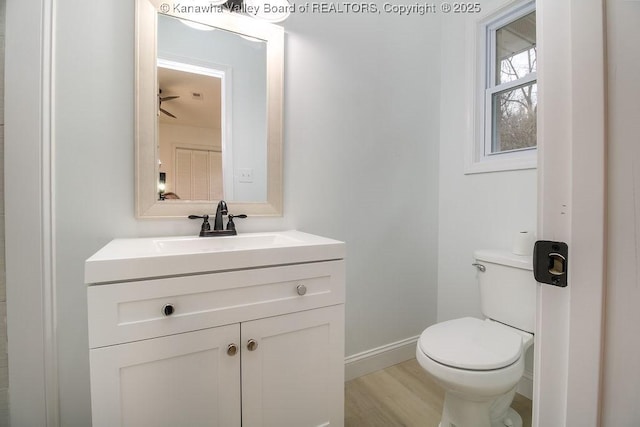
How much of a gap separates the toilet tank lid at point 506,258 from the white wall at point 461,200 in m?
0.17

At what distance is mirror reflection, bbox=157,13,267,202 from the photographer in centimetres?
132

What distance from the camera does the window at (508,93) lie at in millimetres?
1683

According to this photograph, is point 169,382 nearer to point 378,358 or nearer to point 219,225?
point 219,225

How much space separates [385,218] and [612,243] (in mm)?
1499

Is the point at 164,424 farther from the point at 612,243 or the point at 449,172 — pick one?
the point at 449,172

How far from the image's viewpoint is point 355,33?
1.74 m

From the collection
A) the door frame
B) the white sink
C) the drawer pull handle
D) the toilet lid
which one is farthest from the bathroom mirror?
the toilet lid

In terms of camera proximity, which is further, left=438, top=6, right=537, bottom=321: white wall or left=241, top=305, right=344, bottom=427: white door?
left=438, top=6, right=537, bottom=321: white wall

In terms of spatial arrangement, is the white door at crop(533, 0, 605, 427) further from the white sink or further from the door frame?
the door frame

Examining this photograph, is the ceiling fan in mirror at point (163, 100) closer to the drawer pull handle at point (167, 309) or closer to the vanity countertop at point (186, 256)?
the vanity countertop at point (186, 256)

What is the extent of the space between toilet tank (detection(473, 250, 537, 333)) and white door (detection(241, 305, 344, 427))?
882 mm

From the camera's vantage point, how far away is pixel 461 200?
1938mm

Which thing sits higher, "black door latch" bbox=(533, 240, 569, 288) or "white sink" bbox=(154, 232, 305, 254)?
"black door latch" bbox=(533, 240, 569, 288)

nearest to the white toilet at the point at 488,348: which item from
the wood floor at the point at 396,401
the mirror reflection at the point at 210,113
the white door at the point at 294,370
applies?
the wood floor at the point at 396,401
